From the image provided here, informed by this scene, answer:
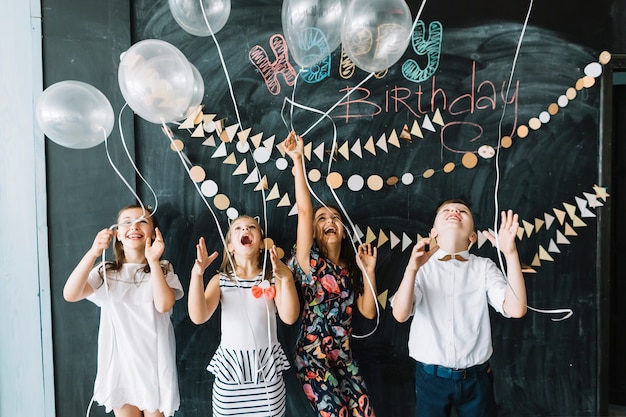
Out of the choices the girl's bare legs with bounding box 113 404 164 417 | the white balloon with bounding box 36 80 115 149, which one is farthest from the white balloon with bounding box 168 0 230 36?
the girl's bare legs with bounding box 113 404 164 417

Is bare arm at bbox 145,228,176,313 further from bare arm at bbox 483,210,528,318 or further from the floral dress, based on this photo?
bare arm at bbox 483,210,528,318

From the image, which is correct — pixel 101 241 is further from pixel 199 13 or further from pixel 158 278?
pixel 199 13

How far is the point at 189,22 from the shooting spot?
1724 mm

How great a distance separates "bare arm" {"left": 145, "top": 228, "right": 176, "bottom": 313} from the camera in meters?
1.78

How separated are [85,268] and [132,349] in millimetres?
352

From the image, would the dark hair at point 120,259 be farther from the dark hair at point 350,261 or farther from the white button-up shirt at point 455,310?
the white button-up shirt at point 455,310

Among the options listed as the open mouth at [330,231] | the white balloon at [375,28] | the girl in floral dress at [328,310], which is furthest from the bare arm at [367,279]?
the white balloon at [375,28]

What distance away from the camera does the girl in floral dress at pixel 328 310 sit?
6.20 ft

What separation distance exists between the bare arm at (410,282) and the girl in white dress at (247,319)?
38cm

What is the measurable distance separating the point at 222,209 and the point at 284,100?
0.57m

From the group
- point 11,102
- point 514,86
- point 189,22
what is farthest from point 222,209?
point 514,86

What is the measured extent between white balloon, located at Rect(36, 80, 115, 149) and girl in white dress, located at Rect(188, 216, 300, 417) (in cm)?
62

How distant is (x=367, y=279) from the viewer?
1.93 metres

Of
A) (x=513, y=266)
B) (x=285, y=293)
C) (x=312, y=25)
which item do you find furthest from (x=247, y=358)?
(x=312, y=25)
